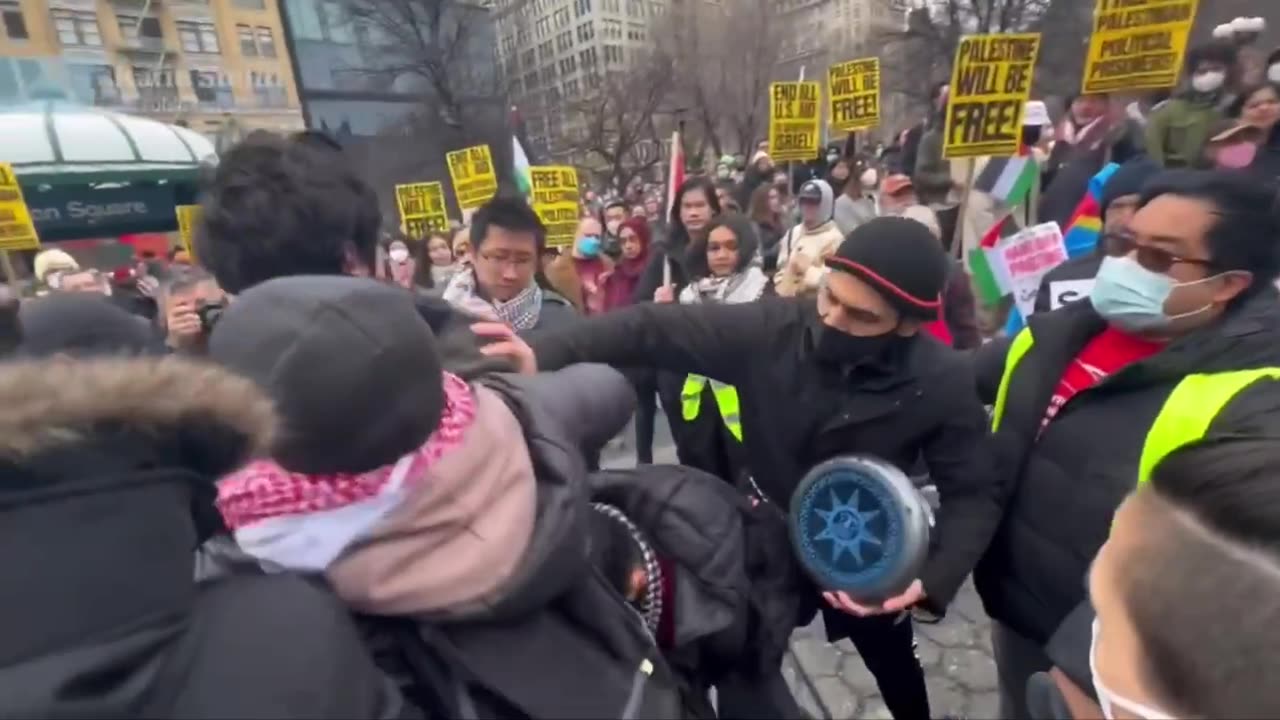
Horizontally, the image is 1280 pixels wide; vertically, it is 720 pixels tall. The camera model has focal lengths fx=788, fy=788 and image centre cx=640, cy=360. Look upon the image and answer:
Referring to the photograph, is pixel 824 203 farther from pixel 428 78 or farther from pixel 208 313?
pixel 428 78

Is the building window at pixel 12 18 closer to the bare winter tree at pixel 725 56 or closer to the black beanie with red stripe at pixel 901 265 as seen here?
the bare winter tree at pixel 725 56

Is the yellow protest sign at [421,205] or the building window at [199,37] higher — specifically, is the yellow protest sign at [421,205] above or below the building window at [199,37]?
below

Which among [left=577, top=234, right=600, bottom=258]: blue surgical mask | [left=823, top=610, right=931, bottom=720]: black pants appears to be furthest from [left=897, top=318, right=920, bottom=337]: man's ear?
[left=577, top=234, right=600, bottom=258]: blue surgical mask

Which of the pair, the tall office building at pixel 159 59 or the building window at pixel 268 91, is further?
the building window at pixel 268 91

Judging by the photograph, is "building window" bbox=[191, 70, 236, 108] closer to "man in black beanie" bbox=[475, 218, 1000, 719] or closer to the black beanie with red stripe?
"man in black beanie" bbox=[475, 218, 1000, 719]

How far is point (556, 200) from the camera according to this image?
238 inches

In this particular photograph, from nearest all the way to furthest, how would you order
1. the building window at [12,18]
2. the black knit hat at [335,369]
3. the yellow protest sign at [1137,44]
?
the black knit hat at [335,369] < the yellow protest sign at [1137,44] < the building window at [12,18]

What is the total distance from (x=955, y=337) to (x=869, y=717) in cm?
162

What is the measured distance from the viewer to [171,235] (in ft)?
72.4

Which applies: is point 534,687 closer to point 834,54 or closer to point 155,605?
point 155,605

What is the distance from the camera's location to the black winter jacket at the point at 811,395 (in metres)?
1.92

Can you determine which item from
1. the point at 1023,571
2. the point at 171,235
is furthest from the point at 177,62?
the point at 1023,571

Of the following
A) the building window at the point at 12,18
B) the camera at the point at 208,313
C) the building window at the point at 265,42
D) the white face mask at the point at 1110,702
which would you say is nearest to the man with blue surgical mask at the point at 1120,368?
the white face mask at the point at 1110,702

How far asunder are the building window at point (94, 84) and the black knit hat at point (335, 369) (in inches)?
1365
